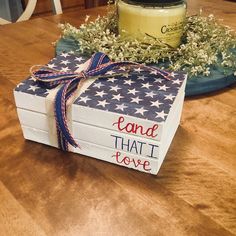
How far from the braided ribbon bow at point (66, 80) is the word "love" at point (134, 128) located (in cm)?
8

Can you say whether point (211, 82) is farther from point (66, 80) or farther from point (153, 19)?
point (66, 80)

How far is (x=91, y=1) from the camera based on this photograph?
2938mm

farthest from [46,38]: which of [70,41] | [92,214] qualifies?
[92,214]

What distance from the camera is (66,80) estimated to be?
1.83ft

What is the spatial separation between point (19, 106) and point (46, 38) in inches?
22.4

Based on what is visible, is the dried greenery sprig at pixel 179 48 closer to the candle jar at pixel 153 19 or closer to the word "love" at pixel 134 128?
the candle jar at pixel 153 19

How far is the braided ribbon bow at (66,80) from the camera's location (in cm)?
51

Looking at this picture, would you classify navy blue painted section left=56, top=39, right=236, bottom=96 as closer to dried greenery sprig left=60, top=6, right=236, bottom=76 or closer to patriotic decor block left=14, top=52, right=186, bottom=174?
dried greenery sprig left=60, top=6, right=236, bottom=76

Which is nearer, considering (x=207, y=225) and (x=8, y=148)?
(x=207, y=225)

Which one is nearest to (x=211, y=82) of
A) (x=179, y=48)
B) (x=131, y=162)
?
(x=179, y=48)

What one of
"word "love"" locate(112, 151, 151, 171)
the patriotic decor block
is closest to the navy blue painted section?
the patriotic decor block

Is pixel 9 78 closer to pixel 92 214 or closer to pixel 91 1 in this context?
pixel 92 214

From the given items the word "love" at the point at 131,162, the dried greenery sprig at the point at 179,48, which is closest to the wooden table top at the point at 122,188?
the word "love" at the point at 131,162

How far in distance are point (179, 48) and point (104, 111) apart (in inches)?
16.9
